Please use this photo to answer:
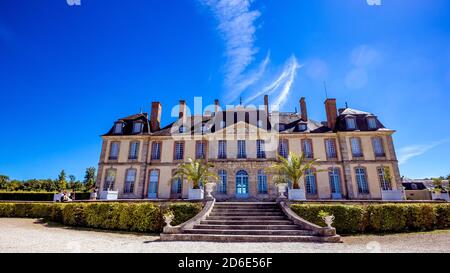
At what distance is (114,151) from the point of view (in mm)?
21016

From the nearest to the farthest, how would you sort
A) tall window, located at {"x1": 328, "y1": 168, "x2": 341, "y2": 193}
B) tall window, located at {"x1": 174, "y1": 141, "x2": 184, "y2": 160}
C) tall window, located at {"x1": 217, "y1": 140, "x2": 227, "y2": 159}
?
tall window, located at {"x1": 328, "y1": 168, "x2": 341, "y2": 193} < tall window, located at {"x1": 217, "y1": 140, "x2": 227, "y2": 159} < tall window, located at {"x1": 174, "y1": 141, "x2": 184, "y2": 160}

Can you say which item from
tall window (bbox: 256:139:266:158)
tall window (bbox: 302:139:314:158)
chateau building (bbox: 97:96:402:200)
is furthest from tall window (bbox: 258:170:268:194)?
tall window (bbox: 302:139:314:158)

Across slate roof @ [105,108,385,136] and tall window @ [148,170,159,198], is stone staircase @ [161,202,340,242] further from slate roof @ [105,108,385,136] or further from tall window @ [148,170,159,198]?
slate roof @ [105,108,385,136]

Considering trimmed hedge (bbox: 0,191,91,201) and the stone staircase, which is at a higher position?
trimmed hedge (bbox: 0,191,91,201)

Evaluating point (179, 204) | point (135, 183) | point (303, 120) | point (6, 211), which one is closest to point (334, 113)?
point (303, 120)

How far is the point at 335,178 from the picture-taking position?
760 inches

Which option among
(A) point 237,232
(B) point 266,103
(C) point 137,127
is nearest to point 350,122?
(B) point 266,103

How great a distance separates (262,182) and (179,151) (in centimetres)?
769

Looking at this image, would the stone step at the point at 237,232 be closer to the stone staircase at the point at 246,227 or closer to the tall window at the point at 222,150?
the stone staircase at the point at 246,227

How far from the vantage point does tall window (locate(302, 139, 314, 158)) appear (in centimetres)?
2001

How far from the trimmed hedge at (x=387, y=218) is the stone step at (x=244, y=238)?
7.80 feet

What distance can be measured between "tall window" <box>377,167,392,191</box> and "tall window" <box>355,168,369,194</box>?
1.11 m

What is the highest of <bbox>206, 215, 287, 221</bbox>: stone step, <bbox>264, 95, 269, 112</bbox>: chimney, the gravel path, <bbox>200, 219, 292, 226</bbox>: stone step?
<bbox>264, 95, 269, 112</bbox>: chimney

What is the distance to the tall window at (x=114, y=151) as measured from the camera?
20.8m
